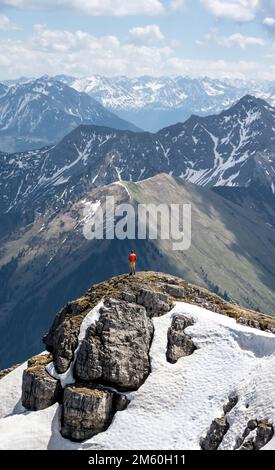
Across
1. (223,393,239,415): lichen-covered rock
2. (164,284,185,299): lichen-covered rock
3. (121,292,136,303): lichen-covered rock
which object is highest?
(121,292,136,303): lichen-covered rock

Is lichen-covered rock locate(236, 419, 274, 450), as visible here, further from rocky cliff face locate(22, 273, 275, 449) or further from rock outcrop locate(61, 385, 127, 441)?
rock outcrop locate(61, 385, 127, 441)

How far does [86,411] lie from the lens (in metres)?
67.2

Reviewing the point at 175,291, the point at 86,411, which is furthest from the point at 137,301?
the point at 86,411

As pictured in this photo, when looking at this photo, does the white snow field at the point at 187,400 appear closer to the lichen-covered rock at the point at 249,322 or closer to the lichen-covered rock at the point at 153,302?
the lichen-covered rock at the point at 153,302

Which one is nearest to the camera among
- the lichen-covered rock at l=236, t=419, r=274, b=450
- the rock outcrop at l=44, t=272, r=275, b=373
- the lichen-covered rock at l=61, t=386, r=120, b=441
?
the lichen-covered rock at l=236, t=419, r=274, b=450

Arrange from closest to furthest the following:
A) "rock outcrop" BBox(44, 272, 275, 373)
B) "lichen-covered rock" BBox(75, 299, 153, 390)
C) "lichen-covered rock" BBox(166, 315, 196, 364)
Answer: "lichen-covered rock" BBox(75, 299, 153, 390), "lichen-covered rock" BBox(166, 315, 196, 364), "rock outcrop" BBox(44, 272, 275, 373)

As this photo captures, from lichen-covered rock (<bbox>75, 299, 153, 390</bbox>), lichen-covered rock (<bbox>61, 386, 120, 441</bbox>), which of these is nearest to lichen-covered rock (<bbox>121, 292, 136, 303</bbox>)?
lichen-covered rock (<bbox>75, 299, 153, 390</bbox>)

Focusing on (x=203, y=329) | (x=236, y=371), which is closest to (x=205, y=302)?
(x=203, y=329)

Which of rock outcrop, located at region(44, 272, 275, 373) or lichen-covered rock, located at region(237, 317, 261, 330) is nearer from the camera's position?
rock outcrop, located at region(44, 272, 275, 373)

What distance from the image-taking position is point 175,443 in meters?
61.9

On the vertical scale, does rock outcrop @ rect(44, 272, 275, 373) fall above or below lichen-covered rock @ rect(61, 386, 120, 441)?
above

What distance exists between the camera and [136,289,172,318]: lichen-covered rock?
79812 millimetres

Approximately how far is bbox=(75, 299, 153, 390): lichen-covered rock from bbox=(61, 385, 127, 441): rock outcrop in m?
2.33
